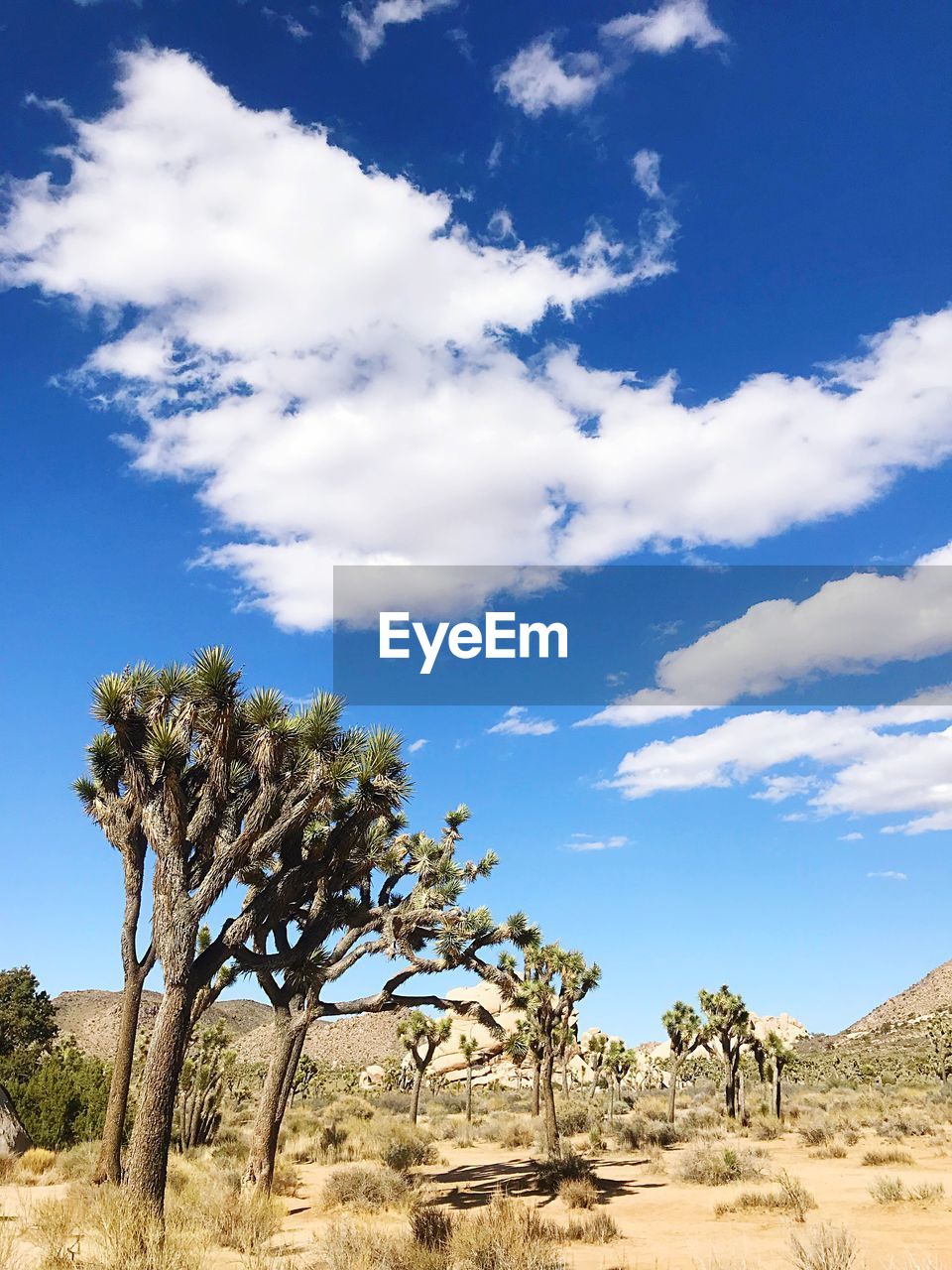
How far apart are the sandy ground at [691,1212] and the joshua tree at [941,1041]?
77.6 ft

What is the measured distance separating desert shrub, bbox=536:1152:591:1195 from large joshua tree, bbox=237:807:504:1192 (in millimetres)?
3505

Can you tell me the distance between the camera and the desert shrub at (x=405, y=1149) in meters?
22.3

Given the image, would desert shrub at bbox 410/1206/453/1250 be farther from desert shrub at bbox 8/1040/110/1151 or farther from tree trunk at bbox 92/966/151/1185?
desert shrub at bbox 8/1040/110/1151

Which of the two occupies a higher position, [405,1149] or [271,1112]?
[271,1112]

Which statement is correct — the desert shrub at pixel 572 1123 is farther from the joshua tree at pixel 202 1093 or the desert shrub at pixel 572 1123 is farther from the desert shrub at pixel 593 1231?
the desert shrub at pixel 593 1231

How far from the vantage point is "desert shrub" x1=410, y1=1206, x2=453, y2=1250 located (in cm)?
942

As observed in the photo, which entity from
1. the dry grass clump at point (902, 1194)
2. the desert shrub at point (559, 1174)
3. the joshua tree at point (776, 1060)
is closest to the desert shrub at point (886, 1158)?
the dry grass clump at point (902, 1194)

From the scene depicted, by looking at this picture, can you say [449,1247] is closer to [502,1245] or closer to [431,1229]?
[502,1245]

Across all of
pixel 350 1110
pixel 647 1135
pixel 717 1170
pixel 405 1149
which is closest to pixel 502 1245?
pixel 717 1170

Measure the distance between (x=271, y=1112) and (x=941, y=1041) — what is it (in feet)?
178

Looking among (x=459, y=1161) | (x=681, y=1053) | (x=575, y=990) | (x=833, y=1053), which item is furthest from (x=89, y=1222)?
(x=833, y=1053)

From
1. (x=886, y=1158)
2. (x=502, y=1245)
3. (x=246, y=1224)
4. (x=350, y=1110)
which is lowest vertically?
(x=350, y=1110)

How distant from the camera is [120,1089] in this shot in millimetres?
15438

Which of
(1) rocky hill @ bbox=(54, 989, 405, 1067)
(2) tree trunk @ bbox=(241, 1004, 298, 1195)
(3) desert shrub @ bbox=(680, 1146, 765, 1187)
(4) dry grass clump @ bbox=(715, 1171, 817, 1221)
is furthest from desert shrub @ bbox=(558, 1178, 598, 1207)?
(1) rocky hill @ bbox=(54, 989, 405, 1067)
